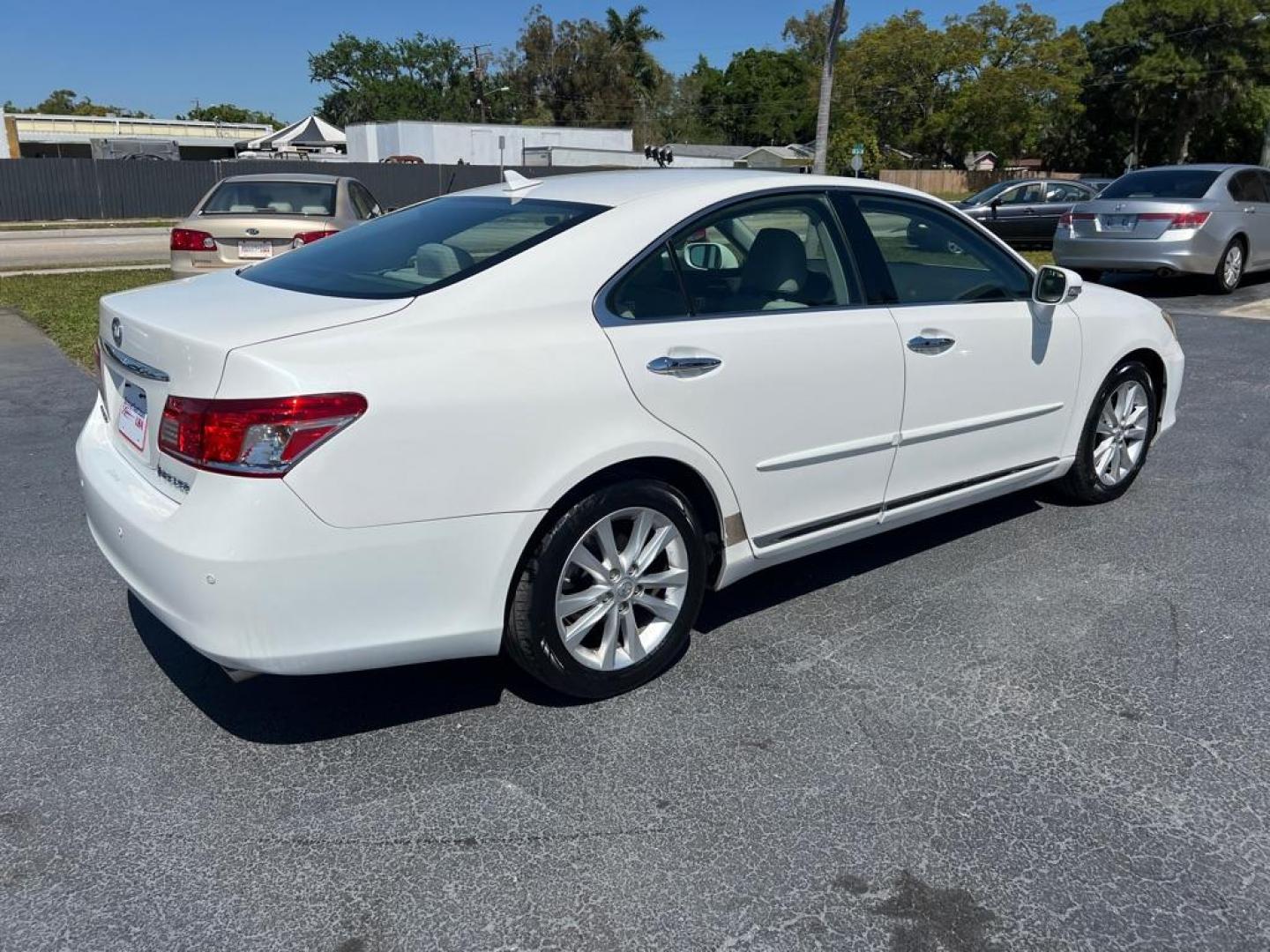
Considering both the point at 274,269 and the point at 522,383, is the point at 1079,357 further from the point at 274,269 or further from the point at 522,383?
the point at 274,269

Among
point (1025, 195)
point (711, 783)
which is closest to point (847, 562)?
point (711, 783)

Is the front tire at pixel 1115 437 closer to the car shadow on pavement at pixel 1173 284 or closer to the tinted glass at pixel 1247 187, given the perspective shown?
the car shadow on pavement at pixel 1173 284

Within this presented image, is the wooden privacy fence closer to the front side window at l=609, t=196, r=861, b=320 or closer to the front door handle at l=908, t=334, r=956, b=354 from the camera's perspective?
the front door handle at l=908, t=334, r=956, b=354

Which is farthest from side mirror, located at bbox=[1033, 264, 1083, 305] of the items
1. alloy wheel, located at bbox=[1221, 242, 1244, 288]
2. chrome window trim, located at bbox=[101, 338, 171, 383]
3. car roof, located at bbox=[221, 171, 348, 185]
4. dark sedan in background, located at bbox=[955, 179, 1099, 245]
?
dark sedan in background, located at bbox=[955, 179, 1099, 245]

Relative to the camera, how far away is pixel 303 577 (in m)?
2.69

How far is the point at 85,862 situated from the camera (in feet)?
8.55

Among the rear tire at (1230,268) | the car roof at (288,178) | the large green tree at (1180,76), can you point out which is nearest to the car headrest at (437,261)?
the car roof at (288,178)

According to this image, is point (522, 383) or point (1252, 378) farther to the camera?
point (1252, 378)

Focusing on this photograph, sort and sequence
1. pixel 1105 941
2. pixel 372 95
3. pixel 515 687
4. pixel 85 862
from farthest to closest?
Result: pixel 372 95, pixel 515 687, pixel 85 862, pixel 1105 941

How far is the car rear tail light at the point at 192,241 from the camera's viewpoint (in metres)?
10.4

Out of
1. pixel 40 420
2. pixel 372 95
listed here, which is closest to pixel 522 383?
pixel 40 420

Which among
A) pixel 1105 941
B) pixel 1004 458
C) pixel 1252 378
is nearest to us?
pixel 1105 941

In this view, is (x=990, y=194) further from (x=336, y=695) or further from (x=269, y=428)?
(x=269, y=428)

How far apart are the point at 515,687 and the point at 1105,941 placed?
73.2 inches
